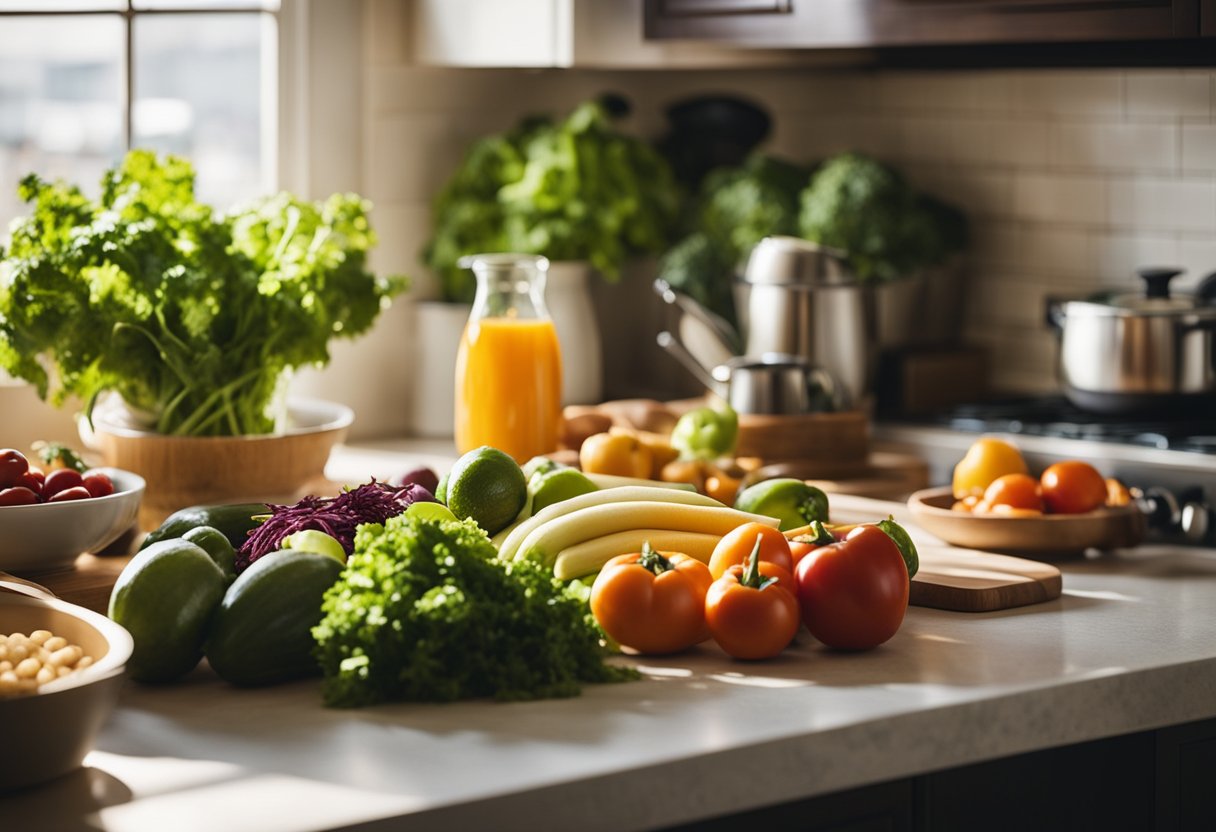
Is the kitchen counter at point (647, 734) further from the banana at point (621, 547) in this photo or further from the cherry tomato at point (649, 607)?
the banana at point (621, 547)

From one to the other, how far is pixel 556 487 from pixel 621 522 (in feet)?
0.46

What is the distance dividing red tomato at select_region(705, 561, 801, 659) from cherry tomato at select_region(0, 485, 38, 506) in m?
0.77

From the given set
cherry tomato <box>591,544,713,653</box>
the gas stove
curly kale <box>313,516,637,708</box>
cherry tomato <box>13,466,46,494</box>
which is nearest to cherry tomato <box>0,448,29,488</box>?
cherry tomato <box>13,466,46,494</box>

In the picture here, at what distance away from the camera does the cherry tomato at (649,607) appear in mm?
1640

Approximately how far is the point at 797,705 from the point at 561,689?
0.67 feet

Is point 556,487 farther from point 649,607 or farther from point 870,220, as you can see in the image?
point 870,220

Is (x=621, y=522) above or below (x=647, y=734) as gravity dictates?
above

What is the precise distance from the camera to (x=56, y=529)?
189 centimetres

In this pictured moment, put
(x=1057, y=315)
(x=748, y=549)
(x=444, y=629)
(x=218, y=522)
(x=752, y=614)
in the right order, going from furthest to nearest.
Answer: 1. (x=1057, y=315)
2. (x=218, y=522)
3. (x=748, y=549)
4. (x=752, y=614)
5. (x=444, y=629)

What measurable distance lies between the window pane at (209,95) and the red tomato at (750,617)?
1535mm

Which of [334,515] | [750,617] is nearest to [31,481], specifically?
[334,515]

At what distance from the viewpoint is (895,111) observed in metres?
3.23

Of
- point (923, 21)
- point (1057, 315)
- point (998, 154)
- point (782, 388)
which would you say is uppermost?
point (923, 21)

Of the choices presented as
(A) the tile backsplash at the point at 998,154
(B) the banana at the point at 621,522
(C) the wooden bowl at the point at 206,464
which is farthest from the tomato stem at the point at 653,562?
(A) the tile backsplash at the point at 998,154
